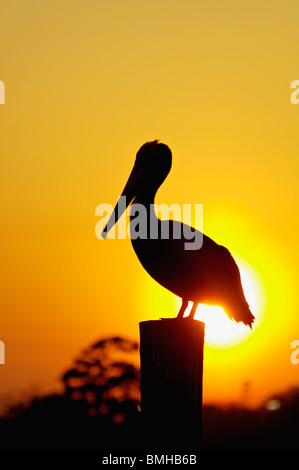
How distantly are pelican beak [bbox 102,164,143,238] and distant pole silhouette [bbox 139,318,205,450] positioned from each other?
287cm

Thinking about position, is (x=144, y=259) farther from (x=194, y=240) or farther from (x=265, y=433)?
(x=265, y=433)

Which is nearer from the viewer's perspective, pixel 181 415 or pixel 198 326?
pixel 181 415

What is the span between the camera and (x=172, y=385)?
6617mm

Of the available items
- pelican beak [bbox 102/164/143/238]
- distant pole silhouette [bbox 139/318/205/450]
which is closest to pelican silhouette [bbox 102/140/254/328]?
pelican beak [bbox 102/164/143/238]

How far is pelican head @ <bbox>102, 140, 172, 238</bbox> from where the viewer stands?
9.80 meters

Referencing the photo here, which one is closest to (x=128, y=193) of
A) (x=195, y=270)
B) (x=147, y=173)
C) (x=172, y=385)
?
(x=147, y=173)

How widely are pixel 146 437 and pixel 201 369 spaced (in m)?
0.60

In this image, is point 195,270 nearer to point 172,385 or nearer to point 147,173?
point 147,173

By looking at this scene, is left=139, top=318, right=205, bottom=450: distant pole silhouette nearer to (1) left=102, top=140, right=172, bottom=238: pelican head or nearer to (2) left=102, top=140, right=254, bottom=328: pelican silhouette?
(2) left=102, top=140, right=254, bottom=328: pelican silhouette

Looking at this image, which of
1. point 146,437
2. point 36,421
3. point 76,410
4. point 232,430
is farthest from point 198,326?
point 232,430

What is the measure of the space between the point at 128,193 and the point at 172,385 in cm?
361

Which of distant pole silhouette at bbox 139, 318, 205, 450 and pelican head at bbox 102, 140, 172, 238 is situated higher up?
pelican head at bbox 102, 140, 172, 238

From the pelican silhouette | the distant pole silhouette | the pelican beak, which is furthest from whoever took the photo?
the pelican beak

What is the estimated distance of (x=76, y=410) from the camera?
1439 inches
